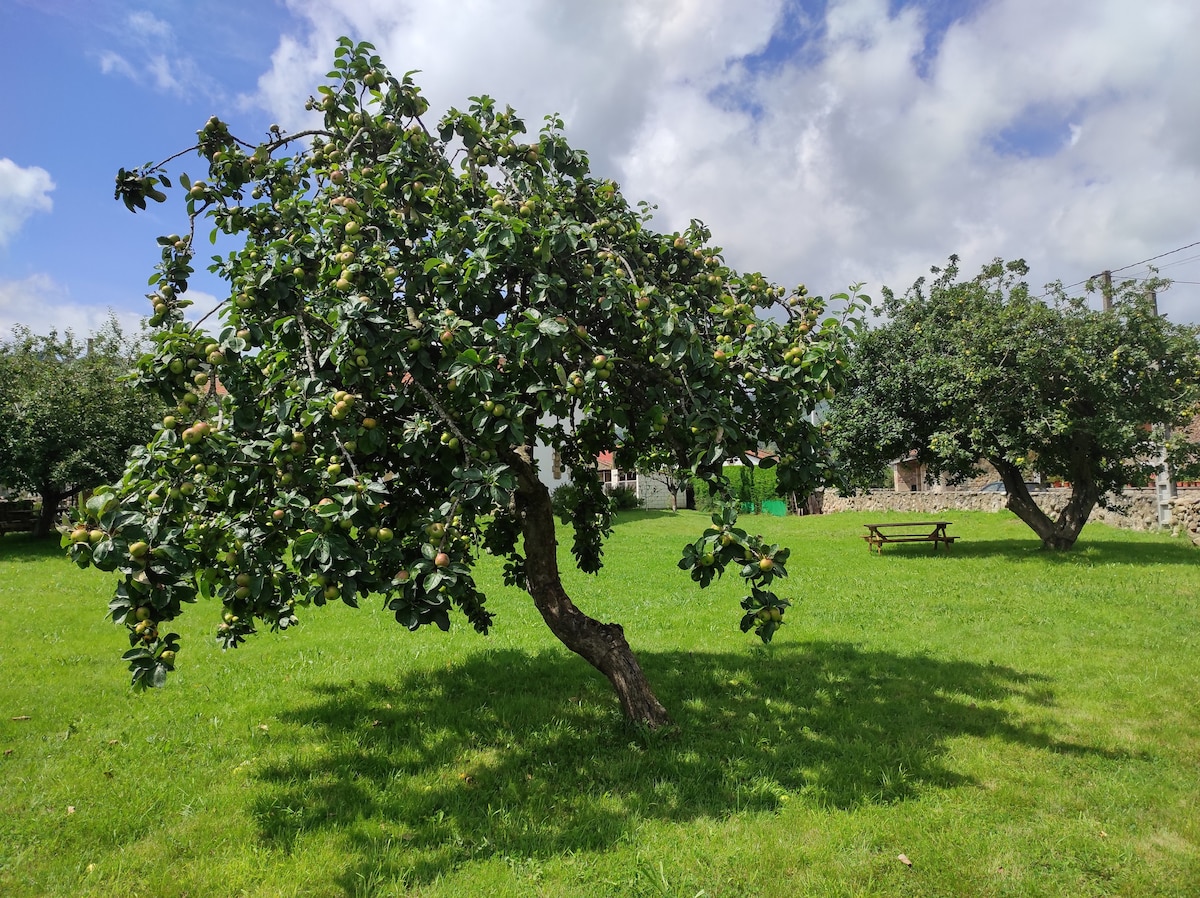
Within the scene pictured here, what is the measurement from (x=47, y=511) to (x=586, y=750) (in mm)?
19224

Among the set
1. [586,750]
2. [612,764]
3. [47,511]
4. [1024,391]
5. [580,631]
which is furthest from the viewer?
[47,511]

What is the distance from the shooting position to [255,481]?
315 cm

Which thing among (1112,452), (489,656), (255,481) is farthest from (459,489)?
(1112,452)

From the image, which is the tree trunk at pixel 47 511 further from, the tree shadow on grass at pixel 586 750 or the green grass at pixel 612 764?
the tree shadow on grass at pixel 586 750

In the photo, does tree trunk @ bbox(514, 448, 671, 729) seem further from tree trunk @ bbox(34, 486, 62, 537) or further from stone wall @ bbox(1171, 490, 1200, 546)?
tree trunk @ bbox(34, 486, 62, 537)

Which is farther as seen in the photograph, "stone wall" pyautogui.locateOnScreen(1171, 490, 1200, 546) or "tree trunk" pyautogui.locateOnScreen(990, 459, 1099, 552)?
"stone wall" pyautogui.locateOnScreen(1171, 490, 1200, 546)

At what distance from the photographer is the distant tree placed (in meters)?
A: 15.6

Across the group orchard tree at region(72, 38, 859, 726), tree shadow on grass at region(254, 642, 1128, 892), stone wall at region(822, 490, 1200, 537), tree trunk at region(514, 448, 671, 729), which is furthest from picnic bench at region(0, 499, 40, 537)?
stone wall at region(822, 490, 1200, 537)

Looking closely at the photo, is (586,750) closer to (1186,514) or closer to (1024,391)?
(1024,391)

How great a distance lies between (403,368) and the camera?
3.64m

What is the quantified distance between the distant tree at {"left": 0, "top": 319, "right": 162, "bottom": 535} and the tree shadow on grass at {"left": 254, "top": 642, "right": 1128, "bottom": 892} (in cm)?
1276

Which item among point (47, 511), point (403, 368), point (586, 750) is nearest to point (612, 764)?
point (586, 750)

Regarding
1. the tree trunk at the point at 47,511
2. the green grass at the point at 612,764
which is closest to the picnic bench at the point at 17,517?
the tree trunk at the point at 47,511

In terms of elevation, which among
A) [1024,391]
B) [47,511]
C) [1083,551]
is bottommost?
[1083,551]
